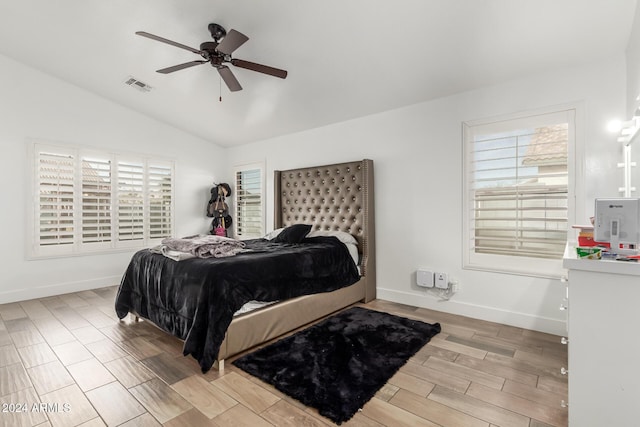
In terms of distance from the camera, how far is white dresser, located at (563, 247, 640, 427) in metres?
1.23

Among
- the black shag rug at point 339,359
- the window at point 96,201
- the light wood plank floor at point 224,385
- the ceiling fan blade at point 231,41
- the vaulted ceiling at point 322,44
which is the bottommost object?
the light wood plank floor at point 224,385

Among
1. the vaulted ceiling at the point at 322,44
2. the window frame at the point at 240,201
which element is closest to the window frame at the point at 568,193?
the vaulted ceiling at the point at 322,44

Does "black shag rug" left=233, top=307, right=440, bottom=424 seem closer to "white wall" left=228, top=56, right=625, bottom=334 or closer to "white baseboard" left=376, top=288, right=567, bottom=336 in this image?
"white baseboard" left=376, top=288, right=567, bottom=336

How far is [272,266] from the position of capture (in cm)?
256

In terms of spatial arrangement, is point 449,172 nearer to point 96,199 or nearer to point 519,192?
point 519,192

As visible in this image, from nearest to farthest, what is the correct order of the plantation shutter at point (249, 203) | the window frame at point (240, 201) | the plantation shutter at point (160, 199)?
the plantation shutter at point (160, 199)
the window frame at point (240, 201)
the plantation shutter at point (249, 203)

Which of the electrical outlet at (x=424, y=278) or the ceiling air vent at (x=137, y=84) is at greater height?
the ceiling air vent at (x=137, y=84)

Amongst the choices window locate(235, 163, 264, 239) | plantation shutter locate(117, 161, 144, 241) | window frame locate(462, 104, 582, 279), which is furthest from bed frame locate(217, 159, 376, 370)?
plantation shutter locate(117, 161, 144, 241)

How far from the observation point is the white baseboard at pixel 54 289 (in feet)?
12.0

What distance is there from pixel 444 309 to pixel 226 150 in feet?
15.4

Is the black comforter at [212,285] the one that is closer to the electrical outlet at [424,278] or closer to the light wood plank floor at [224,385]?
the light wood plank floor at [224,385]

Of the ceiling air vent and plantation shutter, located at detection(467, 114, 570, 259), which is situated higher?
the ceiling air vent

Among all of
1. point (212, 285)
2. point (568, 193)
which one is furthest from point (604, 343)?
point (212, 285)

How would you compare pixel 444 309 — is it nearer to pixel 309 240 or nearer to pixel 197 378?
pixel 309 240
